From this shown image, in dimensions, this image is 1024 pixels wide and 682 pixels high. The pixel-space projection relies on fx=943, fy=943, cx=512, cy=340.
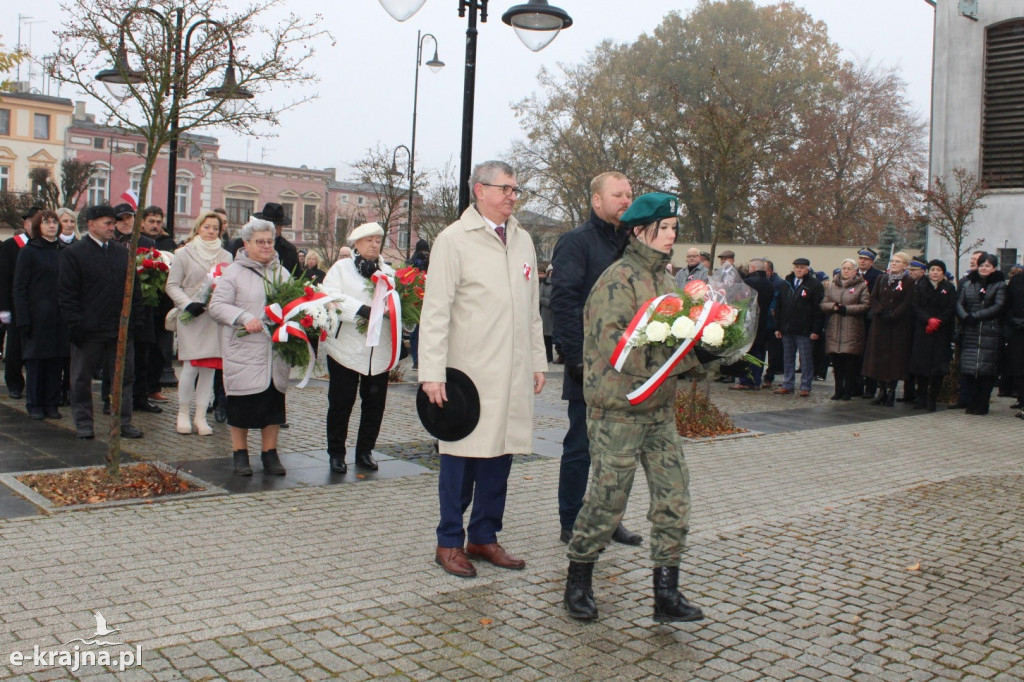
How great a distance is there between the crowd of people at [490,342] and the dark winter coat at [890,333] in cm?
2

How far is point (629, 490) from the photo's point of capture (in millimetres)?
4613

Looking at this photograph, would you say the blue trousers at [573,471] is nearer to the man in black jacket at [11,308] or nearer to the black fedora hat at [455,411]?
the black fedora hat at [455,411]

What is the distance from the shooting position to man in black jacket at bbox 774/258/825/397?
579 inches

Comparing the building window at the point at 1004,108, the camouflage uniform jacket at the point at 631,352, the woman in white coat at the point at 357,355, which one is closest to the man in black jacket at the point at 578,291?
the camouflage uniform jacket at the point at 631,352

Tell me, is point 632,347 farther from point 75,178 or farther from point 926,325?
point 75,178

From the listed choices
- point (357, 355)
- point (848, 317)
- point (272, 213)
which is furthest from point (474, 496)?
point (848, 317)

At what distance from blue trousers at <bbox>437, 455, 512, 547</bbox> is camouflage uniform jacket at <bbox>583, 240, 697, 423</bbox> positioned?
3.07 feet

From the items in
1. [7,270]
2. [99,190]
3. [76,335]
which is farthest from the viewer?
[99,190]

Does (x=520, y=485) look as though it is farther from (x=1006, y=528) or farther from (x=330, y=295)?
(x=1006, y=528)

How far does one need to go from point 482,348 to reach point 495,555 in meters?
1.20

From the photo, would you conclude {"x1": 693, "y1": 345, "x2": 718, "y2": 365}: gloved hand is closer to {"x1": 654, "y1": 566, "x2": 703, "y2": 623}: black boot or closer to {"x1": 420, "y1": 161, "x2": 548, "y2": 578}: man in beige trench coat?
{"x1": 654, "y1": 566, "x2": 703, "y2": 623}: black boot

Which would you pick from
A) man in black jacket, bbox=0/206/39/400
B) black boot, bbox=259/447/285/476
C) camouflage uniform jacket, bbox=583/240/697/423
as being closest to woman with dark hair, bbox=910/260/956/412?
black boot, bbox=259/447/285/476

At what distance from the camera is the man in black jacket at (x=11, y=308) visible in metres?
10.9

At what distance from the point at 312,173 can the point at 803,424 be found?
63.3 meters
